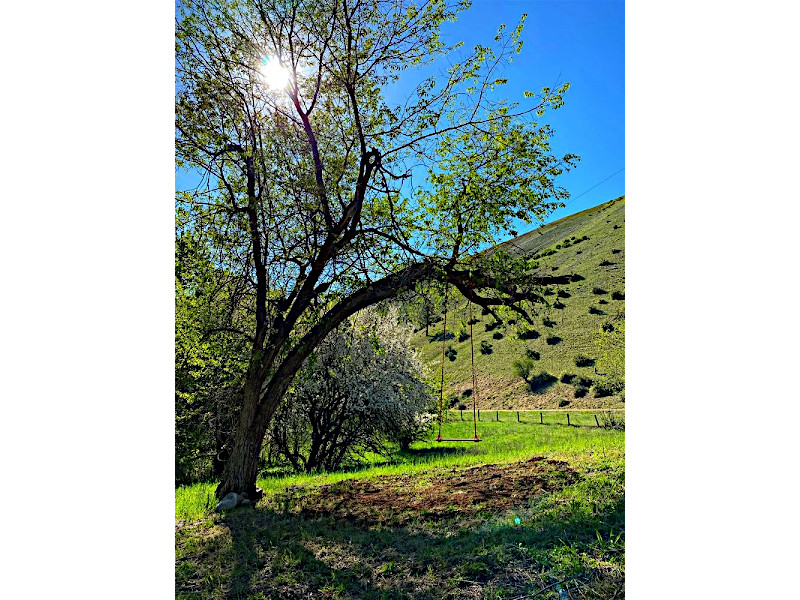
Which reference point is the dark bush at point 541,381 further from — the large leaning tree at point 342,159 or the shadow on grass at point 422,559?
the shadow on grass at point 422,559

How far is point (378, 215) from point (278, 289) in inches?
42.5

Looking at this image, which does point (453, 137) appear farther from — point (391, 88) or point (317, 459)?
point (317, 459)

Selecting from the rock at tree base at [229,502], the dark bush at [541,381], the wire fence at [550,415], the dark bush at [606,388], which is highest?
the dark bush at [541,381]

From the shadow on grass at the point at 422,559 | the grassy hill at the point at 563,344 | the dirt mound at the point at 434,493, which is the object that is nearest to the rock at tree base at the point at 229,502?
the dirt mound at the point at 434,493

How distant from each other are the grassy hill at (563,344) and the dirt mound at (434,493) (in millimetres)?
1840

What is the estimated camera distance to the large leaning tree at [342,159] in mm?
3686

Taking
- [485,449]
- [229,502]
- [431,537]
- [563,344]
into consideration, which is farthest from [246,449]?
[563,344]

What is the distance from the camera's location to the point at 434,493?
Answer: 3525 mm

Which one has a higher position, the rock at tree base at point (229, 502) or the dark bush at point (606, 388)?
the dark bush at point (606, 388)

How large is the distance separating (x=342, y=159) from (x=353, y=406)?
4683 mm

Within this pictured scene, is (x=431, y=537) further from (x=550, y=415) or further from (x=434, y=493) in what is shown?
(x=550, y=415)
